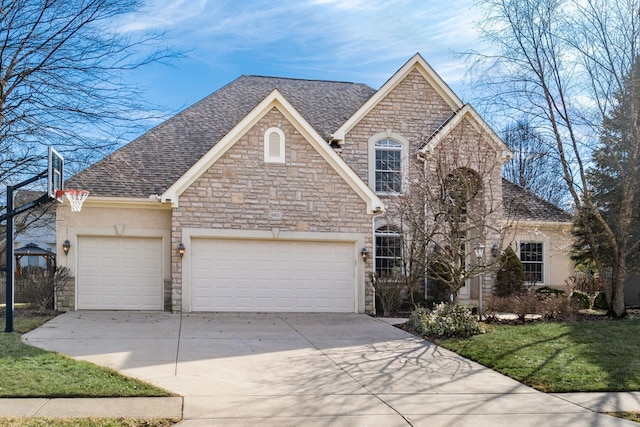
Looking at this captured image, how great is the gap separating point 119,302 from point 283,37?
8.20 meters

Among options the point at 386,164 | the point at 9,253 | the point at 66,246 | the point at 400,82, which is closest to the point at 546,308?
the point at 386,164

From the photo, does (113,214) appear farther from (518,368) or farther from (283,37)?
(518,368)

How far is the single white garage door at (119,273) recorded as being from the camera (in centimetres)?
1638

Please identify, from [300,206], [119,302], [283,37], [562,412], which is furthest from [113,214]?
[562,412]

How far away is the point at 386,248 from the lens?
19.8m

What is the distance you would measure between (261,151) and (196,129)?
439 cm

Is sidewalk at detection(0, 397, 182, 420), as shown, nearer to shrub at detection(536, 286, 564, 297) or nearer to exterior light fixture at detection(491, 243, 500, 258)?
exterior light fixture at detection(491, 243, 500, 258)

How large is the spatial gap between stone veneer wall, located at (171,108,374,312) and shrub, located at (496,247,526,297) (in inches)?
206

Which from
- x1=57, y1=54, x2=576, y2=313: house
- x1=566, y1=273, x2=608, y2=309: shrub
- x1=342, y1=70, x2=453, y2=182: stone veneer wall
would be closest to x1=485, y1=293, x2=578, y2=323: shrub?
x1=57, y1=54, x2=576, y2=313: house

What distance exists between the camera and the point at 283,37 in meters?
14.9

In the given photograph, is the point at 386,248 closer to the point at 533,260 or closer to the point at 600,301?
the point at 533,260

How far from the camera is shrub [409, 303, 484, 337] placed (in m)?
12.8

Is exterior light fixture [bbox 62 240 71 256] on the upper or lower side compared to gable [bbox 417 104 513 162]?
lower

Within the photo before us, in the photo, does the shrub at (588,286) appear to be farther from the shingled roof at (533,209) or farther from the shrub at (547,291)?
the shingled roof at (533,209)
